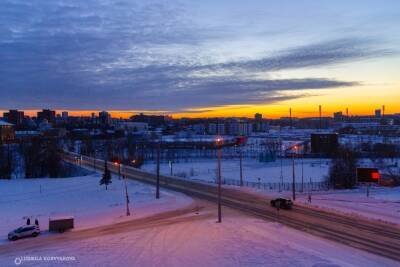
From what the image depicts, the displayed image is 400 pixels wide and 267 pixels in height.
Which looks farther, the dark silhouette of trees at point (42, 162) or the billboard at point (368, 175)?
the dark silhouette of trees at point (42, 162)

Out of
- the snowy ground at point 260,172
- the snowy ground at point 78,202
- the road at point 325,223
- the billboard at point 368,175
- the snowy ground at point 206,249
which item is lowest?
the snowy ground at point 260,172

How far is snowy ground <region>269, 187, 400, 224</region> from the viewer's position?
1730 inches

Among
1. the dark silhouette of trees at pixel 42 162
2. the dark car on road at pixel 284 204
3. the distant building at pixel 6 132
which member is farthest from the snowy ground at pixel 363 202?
the distant building at pixel 6 132

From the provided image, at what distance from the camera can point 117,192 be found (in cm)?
6612

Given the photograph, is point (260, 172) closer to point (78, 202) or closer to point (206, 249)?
point (78, 202)

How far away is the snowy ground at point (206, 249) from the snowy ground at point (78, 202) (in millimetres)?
8103

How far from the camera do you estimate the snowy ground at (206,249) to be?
30.1 meters

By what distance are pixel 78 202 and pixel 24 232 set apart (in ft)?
70.2

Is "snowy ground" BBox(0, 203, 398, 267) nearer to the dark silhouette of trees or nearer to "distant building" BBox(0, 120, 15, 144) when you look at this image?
the dark silhouette of trees

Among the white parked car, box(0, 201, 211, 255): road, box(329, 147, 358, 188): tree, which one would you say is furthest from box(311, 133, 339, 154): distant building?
the white parked car

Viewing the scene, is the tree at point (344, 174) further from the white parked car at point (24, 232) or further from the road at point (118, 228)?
the white parked car at point (24, 232)

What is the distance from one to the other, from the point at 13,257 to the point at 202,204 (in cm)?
2358

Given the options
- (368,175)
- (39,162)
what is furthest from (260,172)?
(39,162)

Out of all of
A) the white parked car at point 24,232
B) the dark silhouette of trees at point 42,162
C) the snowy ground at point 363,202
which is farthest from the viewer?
the dark silhouette of trees at point 42,162
